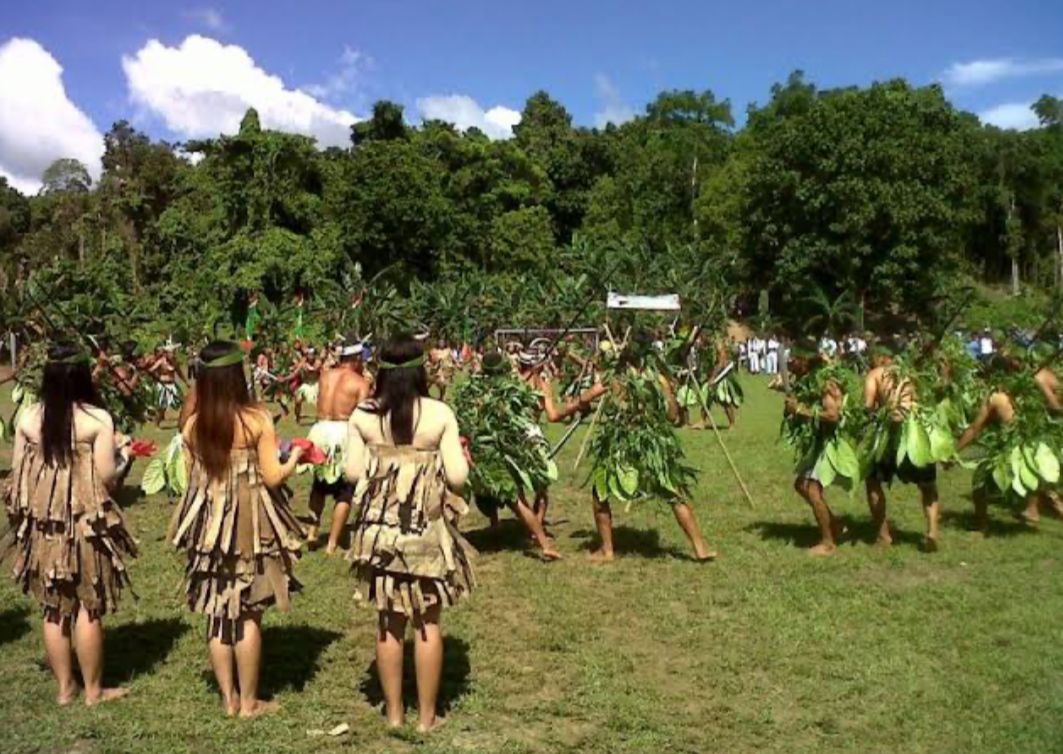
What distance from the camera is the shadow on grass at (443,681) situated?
17.2 ft

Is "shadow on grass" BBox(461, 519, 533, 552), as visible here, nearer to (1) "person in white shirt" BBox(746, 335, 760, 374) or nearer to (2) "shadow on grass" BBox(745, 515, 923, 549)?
(2) "shadow on grass" BBox(745, 515, 923, 549)

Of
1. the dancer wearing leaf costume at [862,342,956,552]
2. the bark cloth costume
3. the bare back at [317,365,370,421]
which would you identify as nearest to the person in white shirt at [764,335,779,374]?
the dancer wearing leaf costume at [862,342,956,552]

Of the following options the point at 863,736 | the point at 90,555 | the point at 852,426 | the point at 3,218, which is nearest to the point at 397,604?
the point at 90,555

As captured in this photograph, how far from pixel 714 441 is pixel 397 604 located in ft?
38.7

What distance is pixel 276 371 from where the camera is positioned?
18219mm

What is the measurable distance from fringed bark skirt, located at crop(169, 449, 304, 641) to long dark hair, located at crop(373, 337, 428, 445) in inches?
28.8

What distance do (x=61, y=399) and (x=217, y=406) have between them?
32.4 inches

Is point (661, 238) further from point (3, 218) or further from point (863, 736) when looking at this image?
point (863, 736)

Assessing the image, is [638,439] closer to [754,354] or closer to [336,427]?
[336,427]

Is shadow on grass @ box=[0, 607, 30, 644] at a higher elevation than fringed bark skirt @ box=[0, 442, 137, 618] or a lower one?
lower

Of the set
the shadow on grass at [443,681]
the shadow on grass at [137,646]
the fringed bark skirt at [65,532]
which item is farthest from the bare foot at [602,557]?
the fringed bark skirt at [65,532]

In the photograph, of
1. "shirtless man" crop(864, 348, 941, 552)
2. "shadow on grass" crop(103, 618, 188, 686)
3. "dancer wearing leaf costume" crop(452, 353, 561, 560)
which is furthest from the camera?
"shirtless man" crop(864, 348, 941, 552)

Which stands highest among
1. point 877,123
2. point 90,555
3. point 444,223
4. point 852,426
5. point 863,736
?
point 877,123

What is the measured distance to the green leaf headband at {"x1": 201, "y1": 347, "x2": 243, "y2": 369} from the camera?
4621mm
